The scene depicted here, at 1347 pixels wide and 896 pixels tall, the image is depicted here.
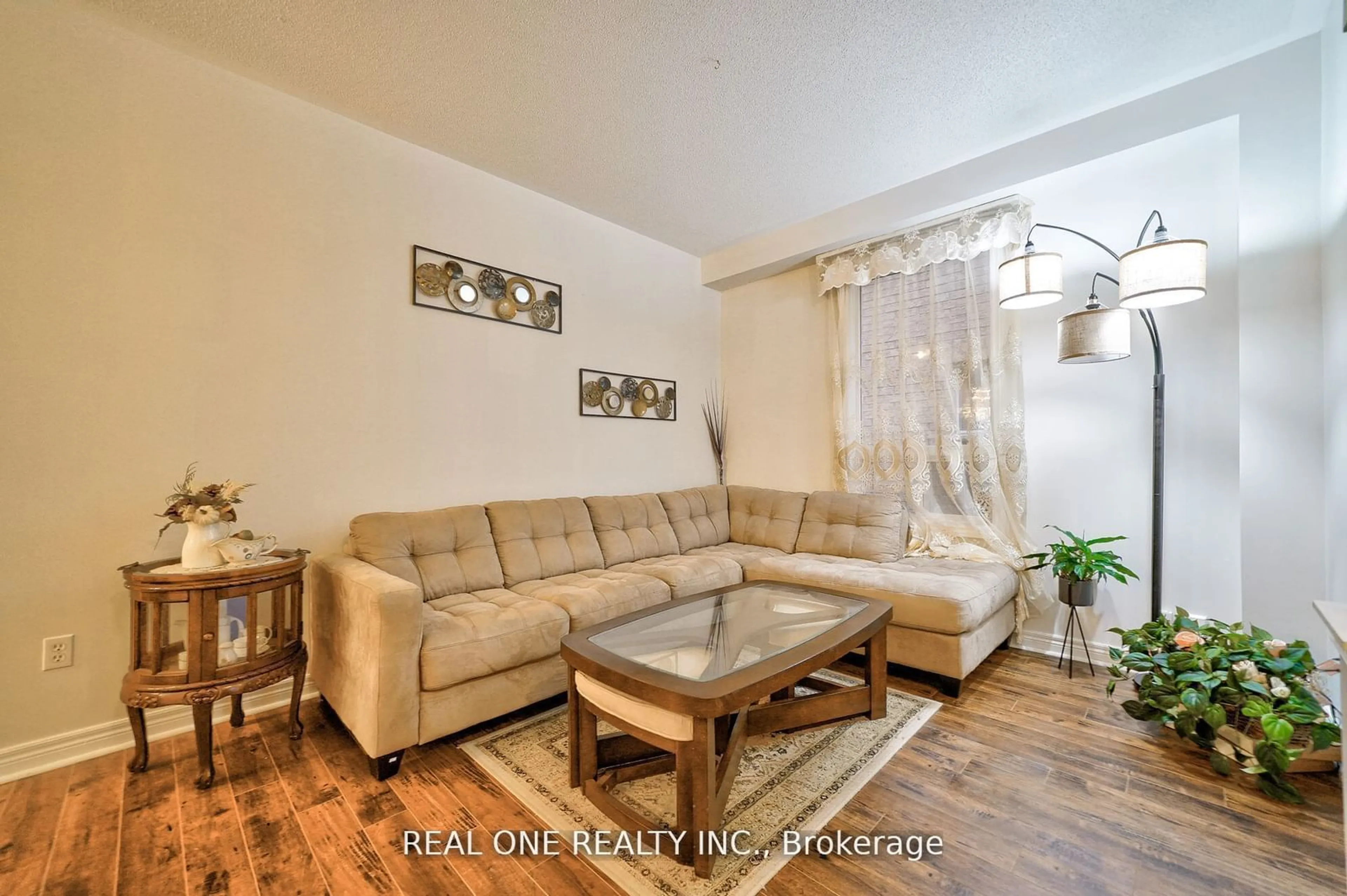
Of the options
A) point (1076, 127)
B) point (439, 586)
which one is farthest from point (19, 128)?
point (1076, 127)

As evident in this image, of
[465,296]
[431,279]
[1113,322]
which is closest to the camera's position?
[1113,322]

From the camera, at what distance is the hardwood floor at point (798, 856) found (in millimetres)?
1295

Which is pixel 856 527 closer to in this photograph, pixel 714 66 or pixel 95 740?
pixel 714 66

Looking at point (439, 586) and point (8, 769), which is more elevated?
point (439, 586)

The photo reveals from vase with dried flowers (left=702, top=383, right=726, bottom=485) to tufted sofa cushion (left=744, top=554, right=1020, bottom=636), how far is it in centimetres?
140

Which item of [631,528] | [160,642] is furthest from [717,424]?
[160,642]

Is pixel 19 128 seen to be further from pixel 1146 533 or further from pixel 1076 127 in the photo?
pixel 1146 533

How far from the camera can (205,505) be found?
1.79 metres

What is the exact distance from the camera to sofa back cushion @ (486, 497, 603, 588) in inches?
104

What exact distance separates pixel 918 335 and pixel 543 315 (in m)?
2.39

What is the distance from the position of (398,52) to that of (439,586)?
2254mm

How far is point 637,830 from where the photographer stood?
1374 millimetres

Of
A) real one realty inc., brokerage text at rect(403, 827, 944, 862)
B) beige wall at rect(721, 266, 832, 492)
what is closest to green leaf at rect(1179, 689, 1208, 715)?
real one realty inc., brokerage text at rect(403, 827, 944, 862)

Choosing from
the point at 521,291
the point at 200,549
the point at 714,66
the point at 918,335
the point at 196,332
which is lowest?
the point at 200,549
